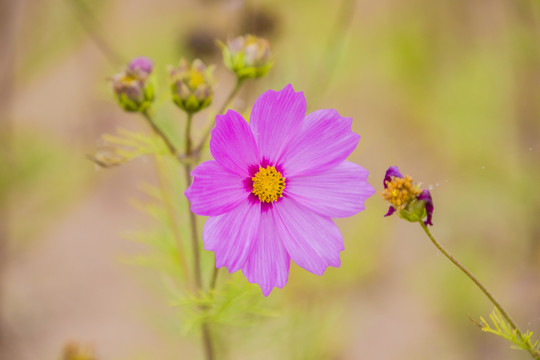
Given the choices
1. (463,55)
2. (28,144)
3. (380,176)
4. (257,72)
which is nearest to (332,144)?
(257,72)

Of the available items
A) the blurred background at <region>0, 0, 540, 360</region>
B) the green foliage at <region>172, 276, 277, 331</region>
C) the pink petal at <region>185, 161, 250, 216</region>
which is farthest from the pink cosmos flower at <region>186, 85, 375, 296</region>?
the blurred background at <region>0, 0, 540, 360</region>

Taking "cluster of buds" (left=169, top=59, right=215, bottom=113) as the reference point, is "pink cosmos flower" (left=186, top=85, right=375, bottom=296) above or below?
below

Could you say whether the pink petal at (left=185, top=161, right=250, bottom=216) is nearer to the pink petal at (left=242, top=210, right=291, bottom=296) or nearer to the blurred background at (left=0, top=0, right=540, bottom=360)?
the pink petal at (left=242, top=210, right=291, bottom=296)

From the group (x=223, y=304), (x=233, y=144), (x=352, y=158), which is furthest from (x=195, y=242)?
(x=352, y=158)

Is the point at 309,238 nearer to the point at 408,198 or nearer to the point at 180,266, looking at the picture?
the point at 408,198

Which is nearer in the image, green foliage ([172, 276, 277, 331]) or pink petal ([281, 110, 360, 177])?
pink petal ([281, 110, 360, 177])

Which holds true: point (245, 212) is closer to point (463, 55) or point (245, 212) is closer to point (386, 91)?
point (386, 91)

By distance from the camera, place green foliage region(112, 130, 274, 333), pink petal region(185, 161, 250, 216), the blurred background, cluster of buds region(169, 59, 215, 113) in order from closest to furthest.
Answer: pink petal region(185, 161, 250, 216) < cluster of buds region(169, 59, 215, 113) < green foliage region(112, 130, 274, 333) < the blurred background
